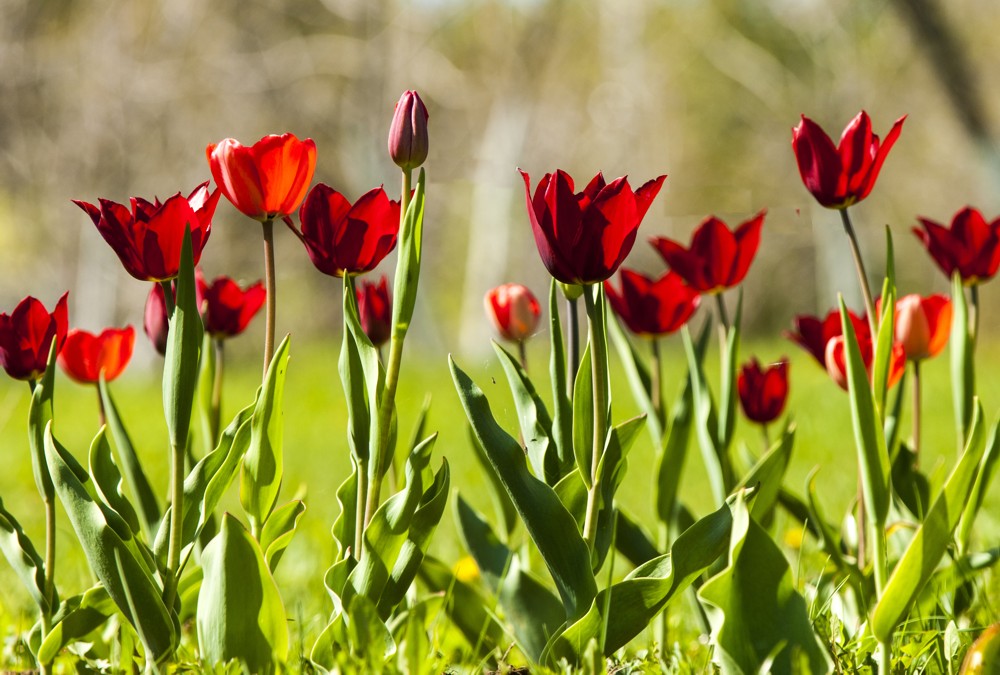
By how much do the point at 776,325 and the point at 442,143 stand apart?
3936 millimetres

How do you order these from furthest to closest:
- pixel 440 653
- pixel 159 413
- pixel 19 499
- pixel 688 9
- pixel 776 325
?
pixel 688 9 < pixel 776 325 < pixel 159 413 < pixel 19 499 < pixel 440 653

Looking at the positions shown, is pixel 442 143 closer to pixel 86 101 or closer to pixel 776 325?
pixel 86 101

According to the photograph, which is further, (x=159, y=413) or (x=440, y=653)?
(x=159, y=413)

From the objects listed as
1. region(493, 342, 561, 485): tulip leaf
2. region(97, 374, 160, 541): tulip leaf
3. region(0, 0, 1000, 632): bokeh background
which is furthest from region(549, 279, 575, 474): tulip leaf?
region(0, 0, 1000, 632): bokeh background

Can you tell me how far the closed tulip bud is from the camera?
96 cm

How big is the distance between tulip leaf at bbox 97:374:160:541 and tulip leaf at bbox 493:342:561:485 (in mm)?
444

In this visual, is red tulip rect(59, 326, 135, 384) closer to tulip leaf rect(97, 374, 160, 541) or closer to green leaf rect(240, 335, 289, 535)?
tulip leaf rect(97, 374, 160, 541)

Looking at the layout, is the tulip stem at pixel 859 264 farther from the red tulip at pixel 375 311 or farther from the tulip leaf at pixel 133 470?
the tulip leaf at pixel 133 470

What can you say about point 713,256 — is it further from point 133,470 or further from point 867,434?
point 133,470

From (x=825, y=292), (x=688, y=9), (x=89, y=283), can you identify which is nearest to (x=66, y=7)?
(x=89, y=283)

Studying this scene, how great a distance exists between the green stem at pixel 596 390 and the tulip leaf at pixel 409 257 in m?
0.16

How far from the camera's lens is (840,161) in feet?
3.57

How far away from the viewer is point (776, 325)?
10.6m

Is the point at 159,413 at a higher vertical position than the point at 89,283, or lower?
lower
